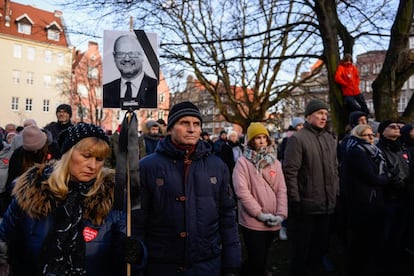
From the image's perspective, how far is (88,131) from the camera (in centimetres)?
251

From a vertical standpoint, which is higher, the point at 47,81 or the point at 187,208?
the point at 47,81

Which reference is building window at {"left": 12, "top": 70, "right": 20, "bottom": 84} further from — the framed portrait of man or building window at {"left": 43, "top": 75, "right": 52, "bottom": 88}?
the framed portrait of man

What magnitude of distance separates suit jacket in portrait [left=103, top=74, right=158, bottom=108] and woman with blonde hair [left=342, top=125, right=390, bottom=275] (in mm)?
2827

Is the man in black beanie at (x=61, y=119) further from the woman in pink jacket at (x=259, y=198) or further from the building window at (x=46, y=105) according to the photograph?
the building window at (x=46, y=105)

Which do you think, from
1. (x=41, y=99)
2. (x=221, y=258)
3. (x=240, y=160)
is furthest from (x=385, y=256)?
(x=41, y=99)

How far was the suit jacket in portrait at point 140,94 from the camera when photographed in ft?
10.00

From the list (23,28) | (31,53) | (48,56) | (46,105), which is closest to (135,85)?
(46,105)

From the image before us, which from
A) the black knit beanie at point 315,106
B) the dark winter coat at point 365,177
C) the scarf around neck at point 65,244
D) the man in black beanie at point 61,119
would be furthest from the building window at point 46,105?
the scarf around neck at point 65,244

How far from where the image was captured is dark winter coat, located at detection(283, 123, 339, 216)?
4367mm

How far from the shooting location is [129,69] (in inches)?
121

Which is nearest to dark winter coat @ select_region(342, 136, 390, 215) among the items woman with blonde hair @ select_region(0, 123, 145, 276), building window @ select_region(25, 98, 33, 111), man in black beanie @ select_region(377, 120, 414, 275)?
man in black beanie @ select_region(377, 120, 414, 275)

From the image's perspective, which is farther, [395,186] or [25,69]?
[25,69]

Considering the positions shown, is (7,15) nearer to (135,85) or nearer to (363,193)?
(135,85)

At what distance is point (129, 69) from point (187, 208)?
1.20m
